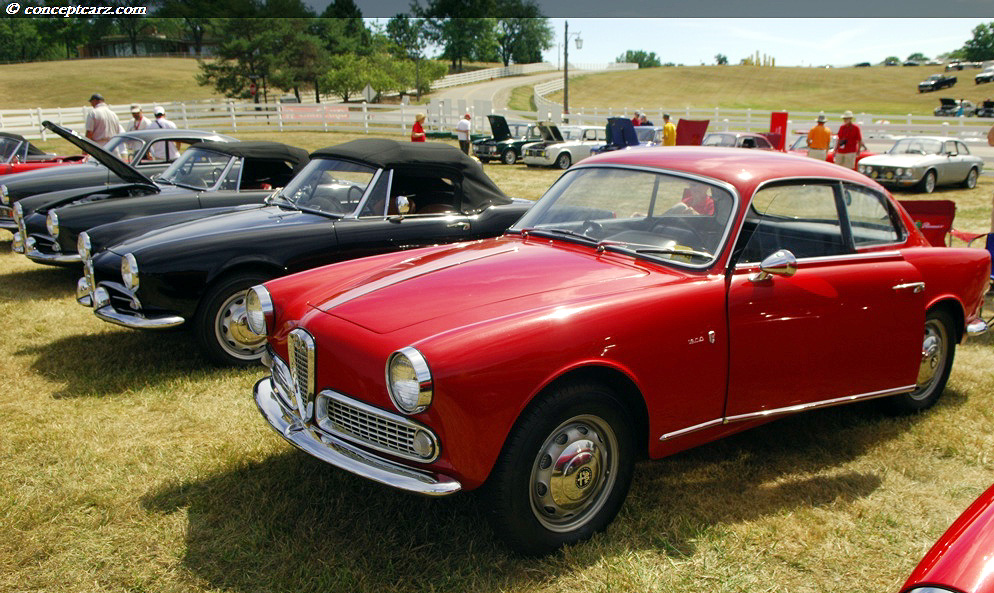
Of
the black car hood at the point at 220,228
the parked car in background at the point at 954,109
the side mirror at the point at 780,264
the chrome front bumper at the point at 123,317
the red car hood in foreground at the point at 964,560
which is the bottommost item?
the chrome front bumper at the point at 123,317

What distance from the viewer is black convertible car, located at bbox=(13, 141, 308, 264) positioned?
7.32 meters

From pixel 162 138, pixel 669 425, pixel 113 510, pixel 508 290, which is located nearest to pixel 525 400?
pixel 508 290

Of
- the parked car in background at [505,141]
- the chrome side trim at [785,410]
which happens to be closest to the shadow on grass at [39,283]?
the chrome side trim at [785,410]

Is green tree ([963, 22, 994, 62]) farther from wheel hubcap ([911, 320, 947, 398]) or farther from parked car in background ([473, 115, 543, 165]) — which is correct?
wheel hubcap ([911, 320, 947, 398])

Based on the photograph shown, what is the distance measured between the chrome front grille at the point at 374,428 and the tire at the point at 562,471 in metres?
0.30

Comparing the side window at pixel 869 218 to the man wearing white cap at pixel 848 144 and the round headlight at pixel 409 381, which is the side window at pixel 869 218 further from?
the man wearing white cap at pixel 848 144

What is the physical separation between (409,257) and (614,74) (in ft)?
293

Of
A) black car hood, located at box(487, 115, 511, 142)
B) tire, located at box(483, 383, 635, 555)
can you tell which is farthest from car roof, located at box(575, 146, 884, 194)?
black car hood, located at box(487, 115, 511, 142)

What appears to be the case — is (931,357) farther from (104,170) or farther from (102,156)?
(104,170)

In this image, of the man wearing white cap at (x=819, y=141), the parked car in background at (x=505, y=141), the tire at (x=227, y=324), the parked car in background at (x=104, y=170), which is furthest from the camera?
the parked car in background at (x=505, y=141)

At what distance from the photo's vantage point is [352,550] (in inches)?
125

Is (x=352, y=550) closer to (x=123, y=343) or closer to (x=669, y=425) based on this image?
(x=669, y=425)

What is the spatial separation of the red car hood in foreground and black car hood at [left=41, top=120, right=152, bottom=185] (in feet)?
24.4

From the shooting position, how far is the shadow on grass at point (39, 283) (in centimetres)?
766
